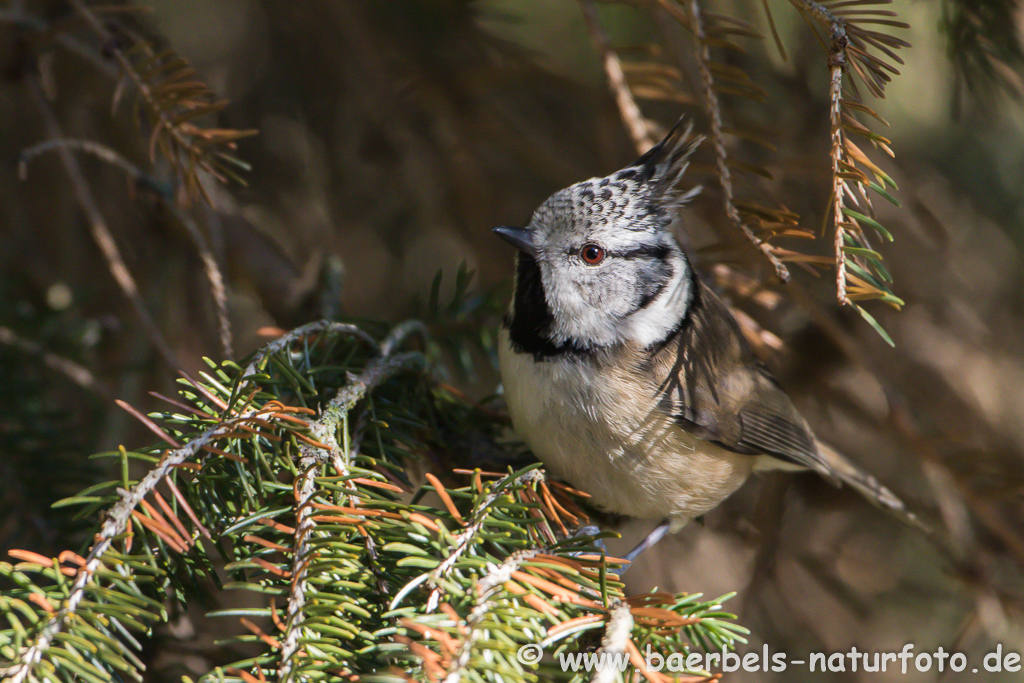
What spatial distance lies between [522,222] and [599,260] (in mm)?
1100

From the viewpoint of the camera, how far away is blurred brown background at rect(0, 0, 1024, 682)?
2326 mm

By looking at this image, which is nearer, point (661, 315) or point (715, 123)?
point (715, 123)

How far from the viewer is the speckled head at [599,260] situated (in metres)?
2.13

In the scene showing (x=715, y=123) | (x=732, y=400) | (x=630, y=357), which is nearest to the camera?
(x=715, y=123)

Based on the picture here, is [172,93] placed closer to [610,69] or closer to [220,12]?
[610,69]

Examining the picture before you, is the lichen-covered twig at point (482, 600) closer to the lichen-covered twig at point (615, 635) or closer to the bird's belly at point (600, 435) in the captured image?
the lichen-covered twig at point (615, 635)

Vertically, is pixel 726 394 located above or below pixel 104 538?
below

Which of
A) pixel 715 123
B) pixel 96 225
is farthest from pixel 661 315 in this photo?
pixel 96 225

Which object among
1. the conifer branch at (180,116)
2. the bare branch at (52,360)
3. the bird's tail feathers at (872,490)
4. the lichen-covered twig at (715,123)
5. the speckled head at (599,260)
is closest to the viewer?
the lichen-covered twig at (715,123)

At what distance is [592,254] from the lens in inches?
86.8

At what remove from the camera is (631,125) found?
223cm

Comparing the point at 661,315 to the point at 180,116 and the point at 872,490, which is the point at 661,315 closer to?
the point at 872,490

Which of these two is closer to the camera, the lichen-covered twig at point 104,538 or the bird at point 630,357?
the lichen-covered twig at point 104,538

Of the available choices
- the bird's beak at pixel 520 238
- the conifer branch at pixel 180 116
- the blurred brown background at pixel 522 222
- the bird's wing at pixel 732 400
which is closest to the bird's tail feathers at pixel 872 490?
the bird's wing at pixel 732 400
